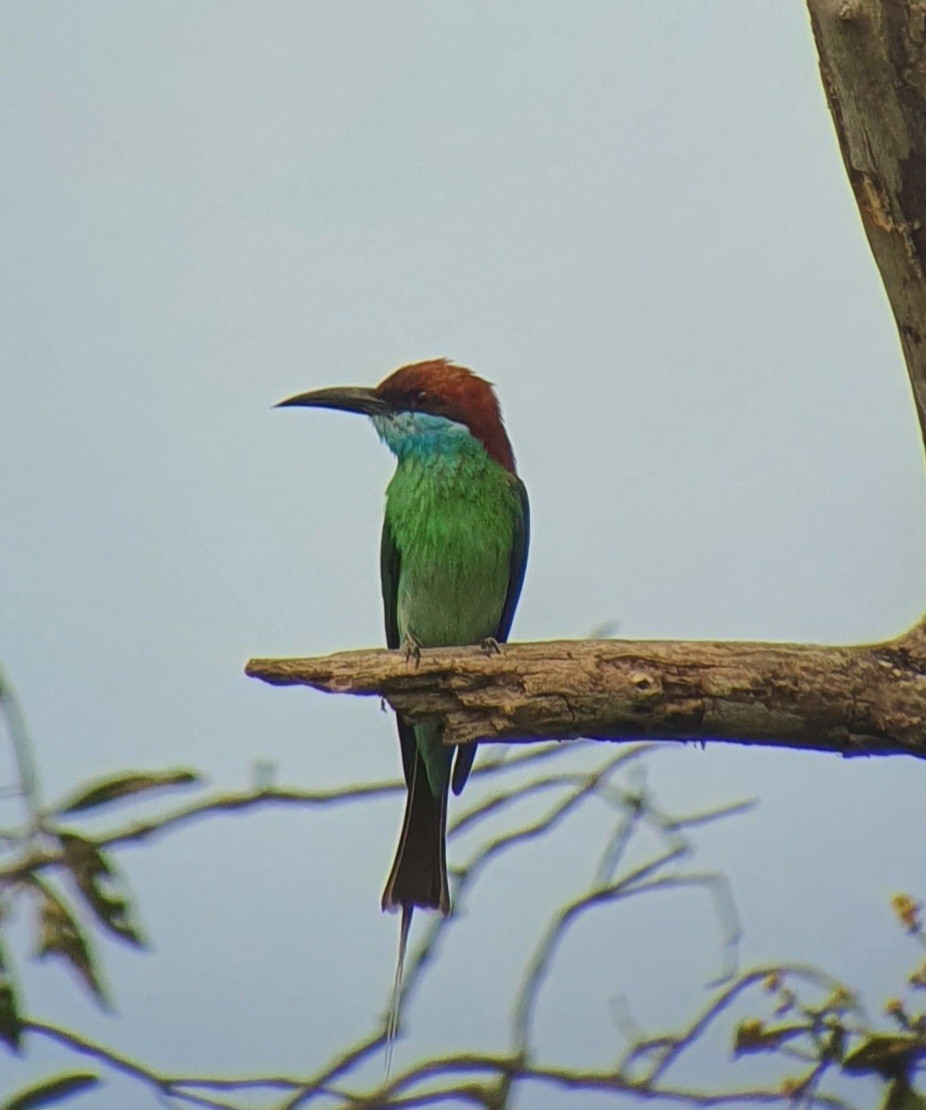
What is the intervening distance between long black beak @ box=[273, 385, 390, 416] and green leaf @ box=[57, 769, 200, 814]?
2.37ft

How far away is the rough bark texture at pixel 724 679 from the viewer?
1689 millimetres

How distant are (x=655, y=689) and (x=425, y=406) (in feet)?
3.31

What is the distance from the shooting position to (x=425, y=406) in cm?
261

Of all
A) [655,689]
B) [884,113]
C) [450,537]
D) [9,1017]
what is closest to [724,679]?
[655,689]

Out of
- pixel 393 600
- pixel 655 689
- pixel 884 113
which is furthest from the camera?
pixel 393 600

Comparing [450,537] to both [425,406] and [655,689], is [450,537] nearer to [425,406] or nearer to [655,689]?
[425,406]

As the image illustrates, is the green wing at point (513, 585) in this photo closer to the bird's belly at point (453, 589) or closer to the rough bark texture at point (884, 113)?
the bird's belly at point (453, 589)

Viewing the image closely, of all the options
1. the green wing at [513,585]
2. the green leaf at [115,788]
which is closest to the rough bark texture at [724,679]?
the green leaf at [115,788]

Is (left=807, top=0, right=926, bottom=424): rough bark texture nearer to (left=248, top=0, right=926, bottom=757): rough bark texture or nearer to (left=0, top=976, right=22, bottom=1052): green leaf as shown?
(left=248, top=0, right=926, bottom=757): rough bark texture

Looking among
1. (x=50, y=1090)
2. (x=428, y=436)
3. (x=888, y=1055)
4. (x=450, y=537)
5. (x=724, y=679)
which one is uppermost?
(x=428, y=436)

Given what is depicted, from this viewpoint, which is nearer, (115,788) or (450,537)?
(115,788)

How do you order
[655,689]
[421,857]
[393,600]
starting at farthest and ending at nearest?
[393,600], [421,857], [655,689]

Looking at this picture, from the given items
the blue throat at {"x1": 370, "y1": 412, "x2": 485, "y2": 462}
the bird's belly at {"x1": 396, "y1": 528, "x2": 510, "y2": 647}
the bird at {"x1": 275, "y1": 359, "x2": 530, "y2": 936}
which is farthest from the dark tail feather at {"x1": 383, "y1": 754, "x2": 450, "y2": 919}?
the blue throat at {"x1": 370, "y1": 412, "x2": 485, "y2": 462}

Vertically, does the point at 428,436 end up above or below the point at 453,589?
above
